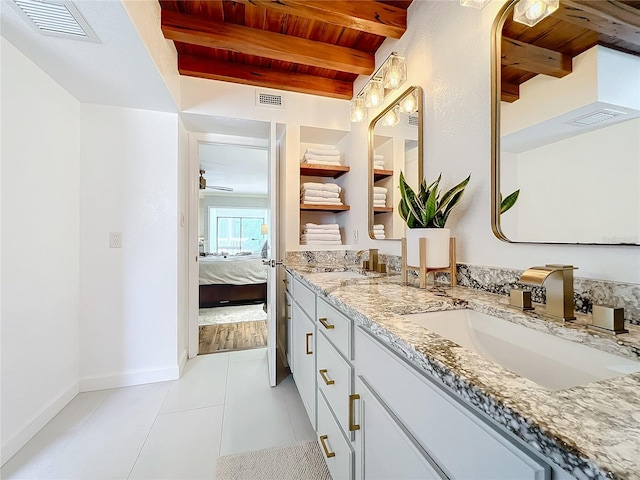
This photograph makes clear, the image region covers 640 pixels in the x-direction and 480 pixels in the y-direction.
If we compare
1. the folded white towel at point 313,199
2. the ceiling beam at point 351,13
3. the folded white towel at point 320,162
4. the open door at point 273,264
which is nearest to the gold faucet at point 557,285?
the open door at point 273,264

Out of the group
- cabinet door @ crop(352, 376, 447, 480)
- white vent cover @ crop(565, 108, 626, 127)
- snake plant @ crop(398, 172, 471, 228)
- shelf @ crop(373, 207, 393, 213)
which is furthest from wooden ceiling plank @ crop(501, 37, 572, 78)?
cabinet door @ crop(352, 376, 447, 480)

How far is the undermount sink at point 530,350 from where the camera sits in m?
0.58

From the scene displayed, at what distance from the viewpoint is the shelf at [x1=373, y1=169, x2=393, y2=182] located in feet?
5.90

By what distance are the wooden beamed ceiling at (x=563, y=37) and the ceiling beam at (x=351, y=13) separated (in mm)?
803

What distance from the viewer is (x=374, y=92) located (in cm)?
178

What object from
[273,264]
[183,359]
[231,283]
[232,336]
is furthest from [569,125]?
[231,283]

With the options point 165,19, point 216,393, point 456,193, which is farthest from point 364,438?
point 165,19

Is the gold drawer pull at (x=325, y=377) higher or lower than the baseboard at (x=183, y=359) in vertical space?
higher

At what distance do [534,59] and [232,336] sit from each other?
3.05 meters

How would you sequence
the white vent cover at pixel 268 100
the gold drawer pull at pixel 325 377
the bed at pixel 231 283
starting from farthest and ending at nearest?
the bed at pixel 231 283, the white vent cover at pixel 268 100, the gold drawer pull at pixel 325 377

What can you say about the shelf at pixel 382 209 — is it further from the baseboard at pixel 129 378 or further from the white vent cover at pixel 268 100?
the baseboard at pixel 129 378

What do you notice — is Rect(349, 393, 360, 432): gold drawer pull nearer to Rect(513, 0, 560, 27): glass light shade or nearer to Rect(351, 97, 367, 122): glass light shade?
Rect(513, 0, 560, 27): glass light shade

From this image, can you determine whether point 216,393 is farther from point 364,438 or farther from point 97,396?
point 364,438

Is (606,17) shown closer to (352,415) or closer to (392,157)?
(392,157)
